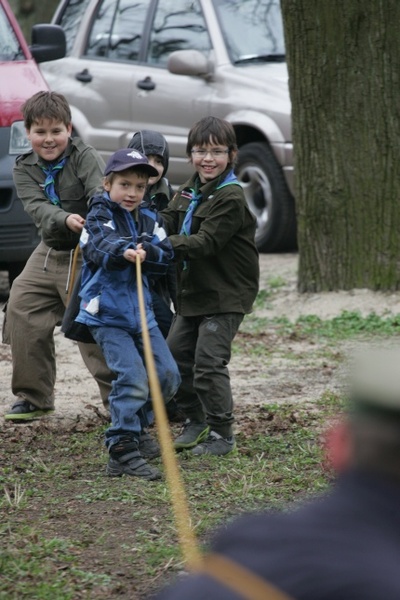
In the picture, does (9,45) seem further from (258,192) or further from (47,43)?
(258,192)

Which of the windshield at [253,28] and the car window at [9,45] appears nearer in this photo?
the car window at [9,45]

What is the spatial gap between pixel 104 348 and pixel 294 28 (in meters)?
4.53

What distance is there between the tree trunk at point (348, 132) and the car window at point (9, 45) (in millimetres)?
1903

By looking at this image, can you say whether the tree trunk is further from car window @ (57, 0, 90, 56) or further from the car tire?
car window @ (57, 0, 90, 56)

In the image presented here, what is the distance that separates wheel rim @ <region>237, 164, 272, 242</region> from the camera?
10891mm

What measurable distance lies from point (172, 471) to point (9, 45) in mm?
6154

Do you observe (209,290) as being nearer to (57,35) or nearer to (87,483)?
(87,483)

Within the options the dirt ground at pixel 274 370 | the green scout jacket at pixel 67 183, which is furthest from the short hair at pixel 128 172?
the dirt ground at pixel 274 370

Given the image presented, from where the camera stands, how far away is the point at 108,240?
16.6 feet

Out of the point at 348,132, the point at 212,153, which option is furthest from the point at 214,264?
the point at 348,132

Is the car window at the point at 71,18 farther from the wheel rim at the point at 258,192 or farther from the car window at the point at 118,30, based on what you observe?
the wheel rim at the point at 258,192

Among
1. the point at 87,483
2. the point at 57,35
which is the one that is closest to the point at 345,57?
the point at 57,35

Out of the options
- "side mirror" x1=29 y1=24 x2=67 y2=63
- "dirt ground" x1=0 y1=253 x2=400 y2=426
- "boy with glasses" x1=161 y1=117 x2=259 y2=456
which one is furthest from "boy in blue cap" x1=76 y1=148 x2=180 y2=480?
"side mirror" x1=29 y1=24 x2=67 y2=63

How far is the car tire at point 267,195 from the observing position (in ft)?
35.5
